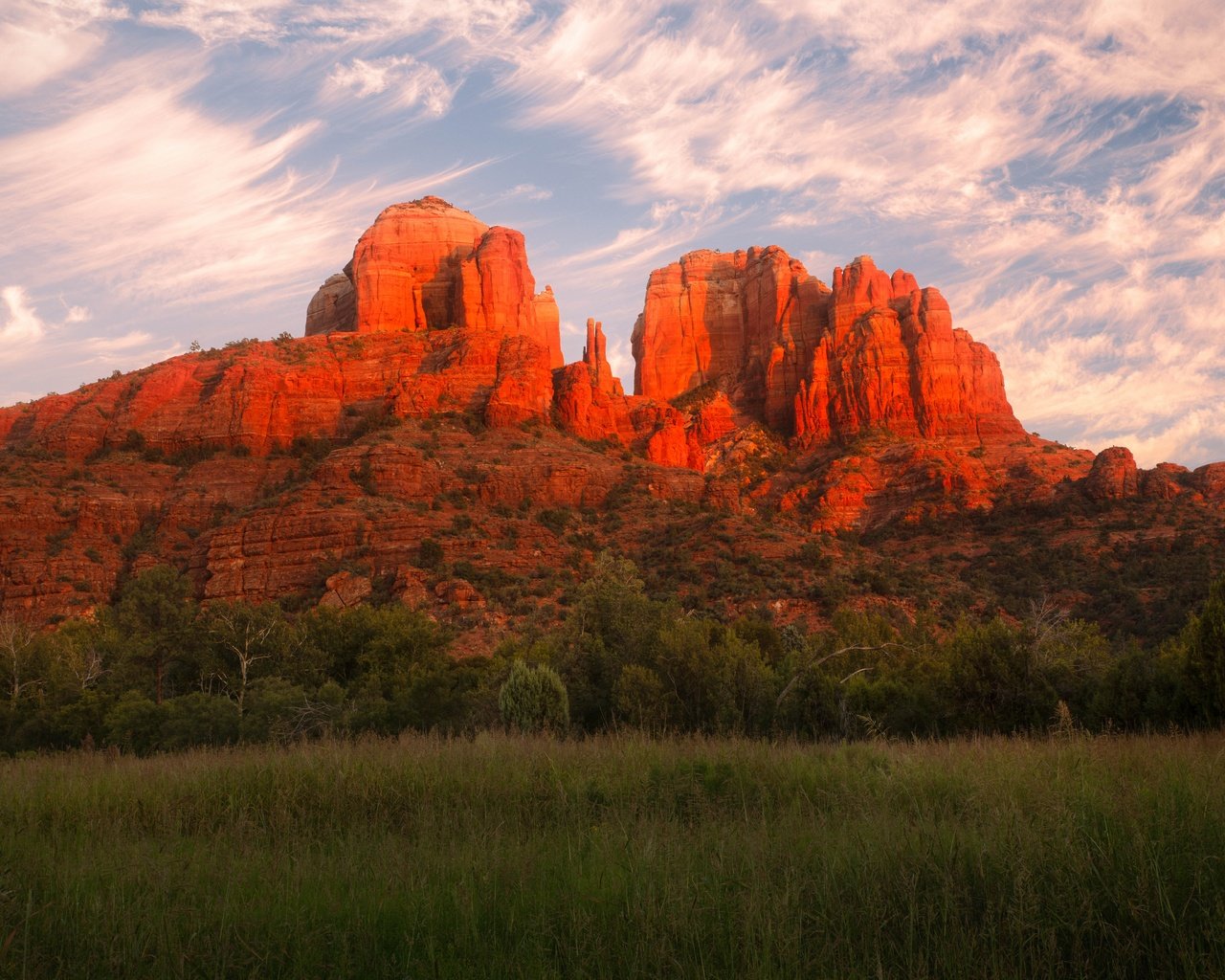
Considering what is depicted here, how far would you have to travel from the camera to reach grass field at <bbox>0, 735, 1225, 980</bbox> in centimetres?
459

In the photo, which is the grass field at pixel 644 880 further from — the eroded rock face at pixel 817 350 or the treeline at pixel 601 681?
the eroded rock face at pixel 817 350

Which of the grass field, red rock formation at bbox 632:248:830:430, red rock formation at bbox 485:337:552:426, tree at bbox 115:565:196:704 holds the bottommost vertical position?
the grass field

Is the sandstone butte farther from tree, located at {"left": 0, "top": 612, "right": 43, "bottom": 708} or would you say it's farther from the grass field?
the grass field

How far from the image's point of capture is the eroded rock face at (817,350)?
86.1 metres

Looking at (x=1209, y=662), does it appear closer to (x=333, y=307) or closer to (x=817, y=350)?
(x=817, y=350)

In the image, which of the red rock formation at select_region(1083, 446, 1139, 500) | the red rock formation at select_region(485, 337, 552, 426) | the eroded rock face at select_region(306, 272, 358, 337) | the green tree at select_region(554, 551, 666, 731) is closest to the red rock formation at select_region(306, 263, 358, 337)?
the eroded rock face at select_region(306, 272, 358, 337)

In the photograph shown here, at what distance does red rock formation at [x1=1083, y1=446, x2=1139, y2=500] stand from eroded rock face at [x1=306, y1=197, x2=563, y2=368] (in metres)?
45.1

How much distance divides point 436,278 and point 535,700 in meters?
75.4

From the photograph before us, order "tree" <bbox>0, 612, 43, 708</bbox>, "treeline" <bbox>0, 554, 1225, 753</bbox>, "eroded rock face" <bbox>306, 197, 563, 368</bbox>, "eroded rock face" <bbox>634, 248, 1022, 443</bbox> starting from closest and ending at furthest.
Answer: "treeline" <bbox>0, 554, 1225, 753</bbox>, "tree" <bbox>0, 612, 43, 708</bbox>, "eroded rock face" <bbox>306, 197, 563, 368</bbox>, "eroded rock face" <bbox>634, 248, 1022, 443</bbox>

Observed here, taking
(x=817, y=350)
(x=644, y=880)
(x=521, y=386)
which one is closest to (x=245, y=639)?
(x=644, y=880)

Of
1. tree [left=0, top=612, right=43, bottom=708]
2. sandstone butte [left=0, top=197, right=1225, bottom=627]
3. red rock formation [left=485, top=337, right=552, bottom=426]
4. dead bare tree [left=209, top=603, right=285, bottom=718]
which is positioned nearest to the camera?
tree [left=0, top=612, right=43, bottom=708]

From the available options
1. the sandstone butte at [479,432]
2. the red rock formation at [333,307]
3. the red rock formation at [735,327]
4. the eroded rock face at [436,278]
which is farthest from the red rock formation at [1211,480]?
the red rock formation at [333,307]

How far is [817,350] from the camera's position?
91.0m

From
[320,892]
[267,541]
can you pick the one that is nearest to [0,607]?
[267,541]
